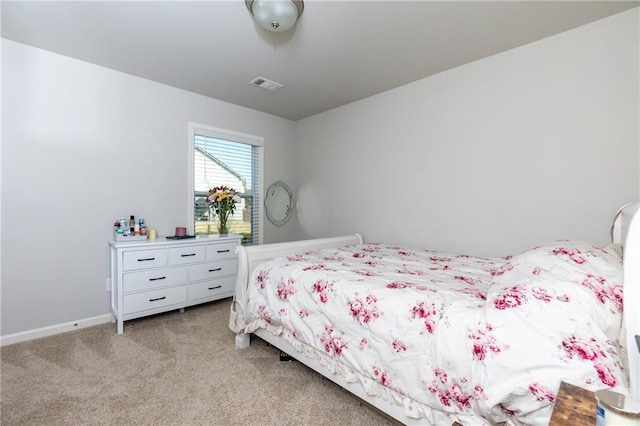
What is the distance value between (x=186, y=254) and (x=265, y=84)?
1.90 m

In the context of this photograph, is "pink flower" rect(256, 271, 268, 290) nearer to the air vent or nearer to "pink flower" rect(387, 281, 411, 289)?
"pink flower" rect(387, 281, 411, 289)

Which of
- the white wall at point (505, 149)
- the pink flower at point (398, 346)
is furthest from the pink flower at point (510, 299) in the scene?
the white wall at point (505, 149)

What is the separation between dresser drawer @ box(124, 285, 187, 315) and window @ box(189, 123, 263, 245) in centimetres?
78

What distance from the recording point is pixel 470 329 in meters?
1.08

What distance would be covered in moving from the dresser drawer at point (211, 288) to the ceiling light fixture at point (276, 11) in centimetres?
241

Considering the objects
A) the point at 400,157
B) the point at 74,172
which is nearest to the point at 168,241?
the point at 74,172

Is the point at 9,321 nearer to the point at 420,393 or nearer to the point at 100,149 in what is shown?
the point at 100,149

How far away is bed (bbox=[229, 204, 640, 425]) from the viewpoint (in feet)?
2.94

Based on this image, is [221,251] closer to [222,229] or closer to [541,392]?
[222,229]

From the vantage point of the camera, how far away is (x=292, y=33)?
2.13 meters

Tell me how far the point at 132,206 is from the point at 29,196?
2.38 feet

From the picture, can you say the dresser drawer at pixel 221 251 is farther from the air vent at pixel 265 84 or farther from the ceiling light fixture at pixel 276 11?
the ceiling light fixture at pixel 276 11

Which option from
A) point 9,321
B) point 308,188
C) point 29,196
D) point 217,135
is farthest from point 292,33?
point 9,321

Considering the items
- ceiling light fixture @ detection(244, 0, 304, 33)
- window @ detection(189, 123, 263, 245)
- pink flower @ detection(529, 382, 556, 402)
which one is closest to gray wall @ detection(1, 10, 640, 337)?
window @ detection(189, 123, 263, 245)
